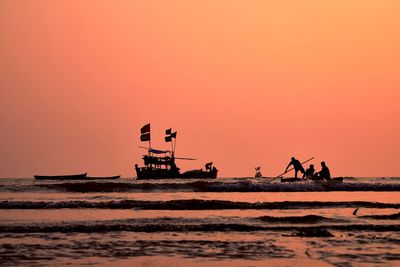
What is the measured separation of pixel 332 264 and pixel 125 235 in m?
7.07

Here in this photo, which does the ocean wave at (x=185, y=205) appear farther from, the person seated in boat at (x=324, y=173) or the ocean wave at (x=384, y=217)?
the person seated in boat at (x=324, y=173)

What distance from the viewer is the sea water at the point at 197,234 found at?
1491 centimetres

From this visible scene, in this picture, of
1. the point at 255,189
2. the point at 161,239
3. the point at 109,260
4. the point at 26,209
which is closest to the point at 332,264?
the point at 109,260

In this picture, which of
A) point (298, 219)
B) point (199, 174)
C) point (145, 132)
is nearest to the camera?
point (298, 219)

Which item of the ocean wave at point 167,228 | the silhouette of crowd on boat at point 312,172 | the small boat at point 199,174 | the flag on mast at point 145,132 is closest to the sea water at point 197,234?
the ocean wave at point 167,228

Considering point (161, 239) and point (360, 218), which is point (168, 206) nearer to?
point (360, 218)

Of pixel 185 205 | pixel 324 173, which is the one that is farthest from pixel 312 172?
pixel 185 205

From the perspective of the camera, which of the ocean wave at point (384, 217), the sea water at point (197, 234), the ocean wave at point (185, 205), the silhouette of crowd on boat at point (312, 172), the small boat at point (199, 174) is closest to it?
the sea water at point (197, 234)

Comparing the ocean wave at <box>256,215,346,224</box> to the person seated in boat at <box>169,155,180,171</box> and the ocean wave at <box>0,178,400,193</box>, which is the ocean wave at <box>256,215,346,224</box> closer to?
the ocean wave at <box>0,178,400,193</box>

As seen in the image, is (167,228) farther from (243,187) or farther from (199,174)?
(199,174)

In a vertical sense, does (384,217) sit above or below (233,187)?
below

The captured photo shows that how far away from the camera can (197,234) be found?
19984 mm

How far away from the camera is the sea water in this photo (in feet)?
48.9

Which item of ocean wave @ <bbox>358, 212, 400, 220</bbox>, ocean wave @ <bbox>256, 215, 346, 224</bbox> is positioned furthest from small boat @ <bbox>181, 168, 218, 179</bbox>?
ocean wave @ <bbox>256, 215, 346, 224</bbox>
